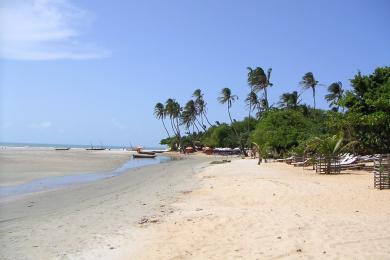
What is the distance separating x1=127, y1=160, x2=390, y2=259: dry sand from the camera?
7.02 metres

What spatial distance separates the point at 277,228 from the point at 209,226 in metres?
1.37

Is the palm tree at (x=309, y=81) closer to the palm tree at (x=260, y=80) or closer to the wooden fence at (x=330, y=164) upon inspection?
the palm tree at (x=260, y=80)

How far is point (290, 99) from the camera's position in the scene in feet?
233

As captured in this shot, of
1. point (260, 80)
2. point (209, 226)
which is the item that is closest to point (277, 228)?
point (209, 226)

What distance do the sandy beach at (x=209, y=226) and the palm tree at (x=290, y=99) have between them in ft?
188

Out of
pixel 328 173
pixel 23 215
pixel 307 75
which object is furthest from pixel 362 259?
pixel 307 75

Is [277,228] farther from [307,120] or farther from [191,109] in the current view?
[191,109]

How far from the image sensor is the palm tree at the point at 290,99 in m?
71.1

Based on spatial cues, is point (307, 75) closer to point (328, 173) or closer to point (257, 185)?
point (328, 173)

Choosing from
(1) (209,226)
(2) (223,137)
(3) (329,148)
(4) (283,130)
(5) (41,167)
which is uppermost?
(2) (223,137)

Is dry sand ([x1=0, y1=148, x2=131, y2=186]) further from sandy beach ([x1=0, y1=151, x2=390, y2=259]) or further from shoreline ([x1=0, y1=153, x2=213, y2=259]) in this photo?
sandy beach ([x1=0, y1=151, x2=390, y2=259])

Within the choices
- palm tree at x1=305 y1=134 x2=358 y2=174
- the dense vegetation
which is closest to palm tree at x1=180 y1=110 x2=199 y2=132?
the dense vegetation

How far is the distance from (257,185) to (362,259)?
9.93 meters

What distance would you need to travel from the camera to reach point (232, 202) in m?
12.4
